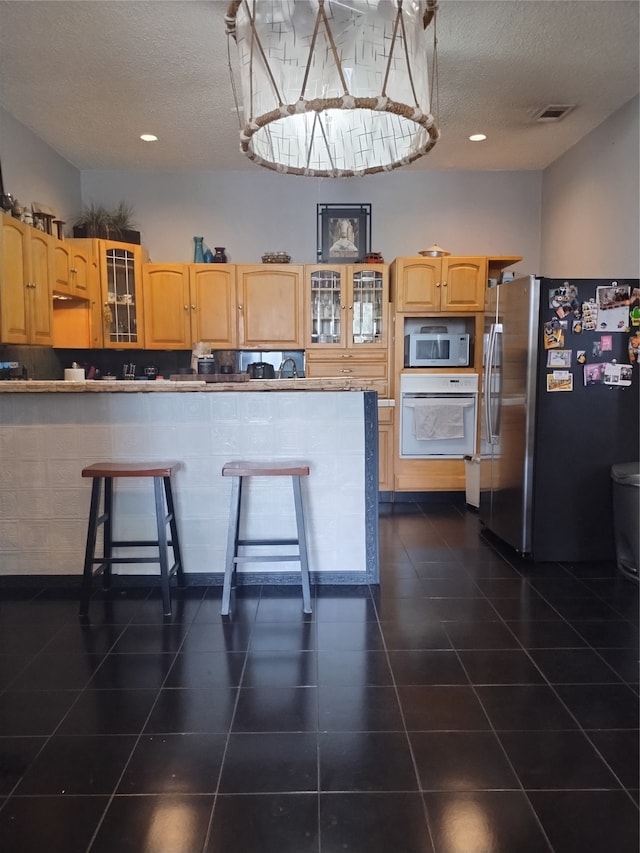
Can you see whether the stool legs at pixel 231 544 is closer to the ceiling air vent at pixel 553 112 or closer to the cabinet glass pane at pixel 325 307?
the cabinet glass pane at pixel 325 307

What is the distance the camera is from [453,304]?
15.1 feet

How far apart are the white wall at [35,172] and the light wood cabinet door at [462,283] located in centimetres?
321

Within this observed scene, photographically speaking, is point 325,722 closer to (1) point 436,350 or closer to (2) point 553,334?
(2) point 553,334

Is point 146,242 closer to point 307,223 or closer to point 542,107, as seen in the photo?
point 307,223

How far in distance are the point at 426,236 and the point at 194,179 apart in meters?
2.16

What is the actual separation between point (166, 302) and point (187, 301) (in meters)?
0.18

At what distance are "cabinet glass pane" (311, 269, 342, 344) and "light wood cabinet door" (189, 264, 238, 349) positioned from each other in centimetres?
68

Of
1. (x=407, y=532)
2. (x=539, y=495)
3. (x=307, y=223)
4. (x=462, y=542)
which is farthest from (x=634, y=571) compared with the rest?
(x=307, y=223)

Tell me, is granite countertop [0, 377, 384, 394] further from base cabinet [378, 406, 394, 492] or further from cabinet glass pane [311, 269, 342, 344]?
cabinet glass pane [311, 269, 342, 344]

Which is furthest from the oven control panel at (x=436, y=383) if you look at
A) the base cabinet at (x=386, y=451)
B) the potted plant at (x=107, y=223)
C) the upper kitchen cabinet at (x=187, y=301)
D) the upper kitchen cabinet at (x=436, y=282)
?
the potted plant at (x=107, y=223)

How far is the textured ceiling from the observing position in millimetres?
2629

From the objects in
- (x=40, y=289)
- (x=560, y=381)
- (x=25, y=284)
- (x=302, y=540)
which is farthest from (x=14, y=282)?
(x=560, y=381)

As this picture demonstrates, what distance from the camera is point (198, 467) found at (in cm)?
294

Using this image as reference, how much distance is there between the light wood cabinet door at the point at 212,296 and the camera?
15.4 ft
